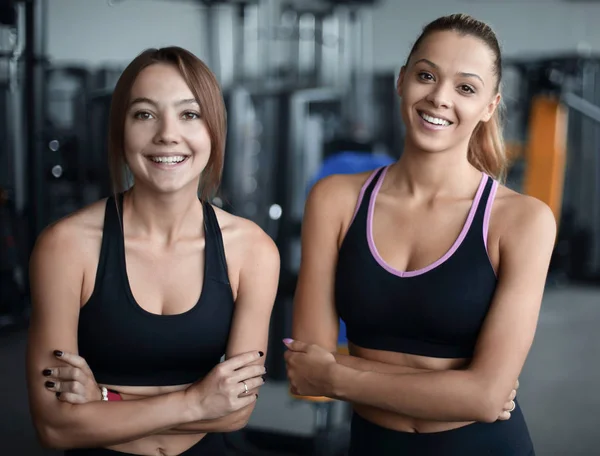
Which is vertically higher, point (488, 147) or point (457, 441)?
point (488, 147)

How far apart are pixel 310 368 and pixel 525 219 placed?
46 cm

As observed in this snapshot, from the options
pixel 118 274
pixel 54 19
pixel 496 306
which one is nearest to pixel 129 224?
Result: pixel 118 274

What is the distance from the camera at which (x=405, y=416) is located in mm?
1324

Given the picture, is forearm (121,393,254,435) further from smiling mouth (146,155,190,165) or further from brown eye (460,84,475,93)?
brown eye (460,84,475,93)

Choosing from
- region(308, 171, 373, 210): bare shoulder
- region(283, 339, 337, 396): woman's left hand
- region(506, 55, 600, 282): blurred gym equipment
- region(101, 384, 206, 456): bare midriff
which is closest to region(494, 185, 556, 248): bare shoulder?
region(308, 171, 373, 210): bare shoulder

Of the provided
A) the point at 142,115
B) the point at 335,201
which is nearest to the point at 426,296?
the point at 335,201

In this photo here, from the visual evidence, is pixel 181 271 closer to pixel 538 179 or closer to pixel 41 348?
pixel 41 348

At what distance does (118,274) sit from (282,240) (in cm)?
243

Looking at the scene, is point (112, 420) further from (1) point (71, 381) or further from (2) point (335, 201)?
(2) point (335, 201)

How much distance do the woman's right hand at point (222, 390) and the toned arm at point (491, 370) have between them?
0.56 ft

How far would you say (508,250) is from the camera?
1278 millimetres

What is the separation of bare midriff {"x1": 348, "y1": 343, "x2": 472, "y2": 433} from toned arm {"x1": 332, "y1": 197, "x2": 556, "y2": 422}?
0.12 feet

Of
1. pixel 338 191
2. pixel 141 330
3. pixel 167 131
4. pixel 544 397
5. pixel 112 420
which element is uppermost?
pixel 167 131

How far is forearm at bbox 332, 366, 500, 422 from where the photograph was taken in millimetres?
1250
